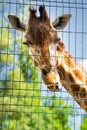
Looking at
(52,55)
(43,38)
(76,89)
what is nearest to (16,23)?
(43,38)

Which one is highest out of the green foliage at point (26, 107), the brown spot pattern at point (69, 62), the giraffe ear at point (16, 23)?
the giraffe ear at point (16, 23)

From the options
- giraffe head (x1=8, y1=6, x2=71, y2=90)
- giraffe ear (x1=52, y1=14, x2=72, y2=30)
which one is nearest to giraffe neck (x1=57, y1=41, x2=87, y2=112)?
giraffe head (x1=8, y1=6, x2=71, y2=90)

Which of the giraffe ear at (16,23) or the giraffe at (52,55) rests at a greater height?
the giraffe ear at (16,23)

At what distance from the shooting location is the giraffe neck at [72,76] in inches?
183

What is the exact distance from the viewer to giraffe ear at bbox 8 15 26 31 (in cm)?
445

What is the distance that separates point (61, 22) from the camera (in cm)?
467

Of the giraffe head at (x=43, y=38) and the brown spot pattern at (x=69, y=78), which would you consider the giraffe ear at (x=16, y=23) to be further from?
the brown spot pattern at (x=69, y=78)

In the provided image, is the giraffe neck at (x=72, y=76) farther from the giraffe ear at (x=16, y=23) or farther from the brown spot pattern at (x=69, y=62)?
the giraffe ear at (x=16, y=23)

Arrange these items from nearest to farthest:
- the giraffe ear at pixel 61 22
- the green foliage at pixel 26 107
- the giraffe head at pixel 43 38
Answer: the giraffe head at pixel 43 38 → the giraffe ear at pixel 61 22 → the green foliage at pixel 26 107

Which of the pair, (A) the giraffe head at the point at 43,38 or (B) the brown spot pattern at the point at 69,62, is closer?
(A) the giraffe head at the point at 43,38

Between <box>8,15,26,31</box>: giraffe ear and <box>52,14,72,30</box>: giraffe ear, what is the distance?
12.7 inches

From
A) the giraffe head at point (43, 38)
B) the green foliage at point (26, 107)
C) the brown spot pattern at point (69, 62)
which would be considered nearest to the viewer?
the giraffe head at point (43, 38)

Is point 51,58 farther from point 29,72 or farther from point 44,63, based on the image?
point 29,72

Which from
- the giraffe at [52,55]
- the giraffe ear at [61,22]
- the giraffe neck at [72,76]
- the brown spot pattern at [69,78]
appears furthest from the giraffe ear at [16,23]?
the brown spot pattern at [69,78]
